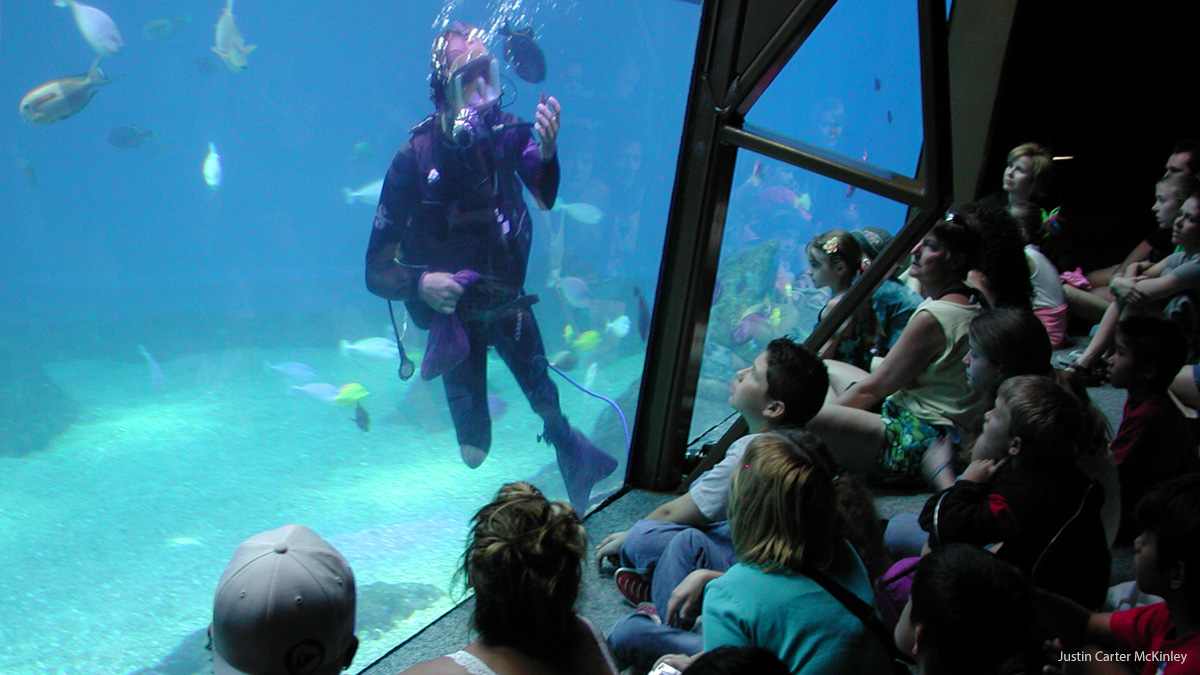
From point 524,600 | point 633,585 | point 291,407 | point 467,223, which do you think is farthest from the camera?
point 291,407

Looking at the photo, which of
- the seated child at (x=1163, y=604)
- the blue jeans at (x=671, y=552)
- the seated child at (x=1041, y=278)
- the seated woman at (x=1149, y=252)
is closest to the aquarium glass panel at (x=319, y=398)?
the blue jeans at (x=671, y=552)

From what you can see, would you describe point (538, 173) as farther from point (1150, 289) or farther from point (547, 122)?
point (1150, 289)

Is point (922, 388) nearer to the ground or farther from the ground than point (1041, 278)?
nearer to the ground

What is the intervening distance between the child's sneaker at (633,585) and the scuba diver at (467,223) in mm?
1073

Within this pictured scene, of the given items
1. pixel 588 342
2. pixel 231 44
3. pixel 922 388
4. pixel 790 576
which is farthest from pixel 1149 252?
pixel 231 44

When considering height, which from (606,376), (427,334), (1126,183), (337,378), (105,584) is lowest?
(337,378)

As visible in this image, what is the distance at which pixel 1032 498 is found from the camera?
1656mm

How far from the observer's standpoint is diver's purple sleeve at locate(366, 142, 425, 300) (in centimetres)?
255

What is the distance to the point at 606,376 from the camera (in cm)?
508

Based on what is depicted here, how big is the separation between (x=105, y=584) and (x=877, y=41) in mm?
7630

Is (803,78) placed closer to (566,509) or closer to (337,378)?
(337,378)

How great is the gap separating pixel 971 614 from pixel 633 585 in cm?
119

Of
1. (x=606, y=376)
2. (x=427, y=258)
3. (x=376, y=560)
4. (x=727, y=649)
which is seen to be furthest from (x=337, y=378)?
(x=727, y=649)

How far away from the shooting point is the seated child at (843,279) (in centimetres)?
354
